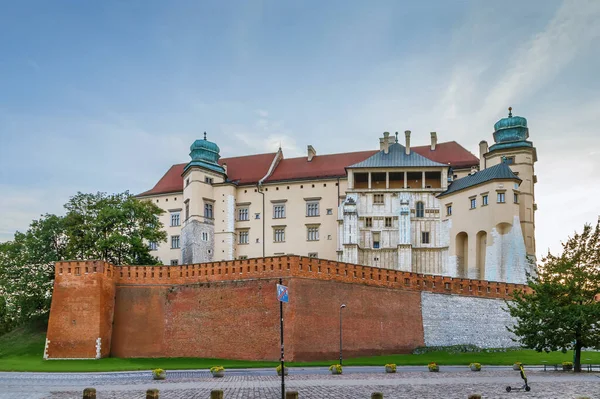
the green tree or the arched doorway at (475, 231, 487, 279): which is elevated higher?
the arched doorway at (475, 231, 487, 279)

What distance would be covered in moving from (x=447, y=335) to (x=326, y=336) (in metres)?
10.4

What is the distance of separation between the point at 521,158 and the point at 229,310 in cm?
3260

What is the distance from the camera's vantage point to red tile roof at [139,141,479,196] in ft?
219

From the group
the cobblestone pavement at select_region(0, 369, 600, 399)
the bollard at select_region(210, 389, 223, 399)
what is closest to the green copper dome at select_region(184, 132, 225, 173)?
the cobblestone pavement at select_region(0, 369, 600, 399)

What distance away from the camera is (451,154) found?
6675cm

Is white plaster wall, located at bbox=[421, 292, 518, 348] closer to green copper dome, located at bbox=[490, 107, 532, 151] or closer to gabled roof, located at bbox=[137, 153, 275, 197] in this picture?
green copper dome, located at bbox=[490, 107, 532, 151]

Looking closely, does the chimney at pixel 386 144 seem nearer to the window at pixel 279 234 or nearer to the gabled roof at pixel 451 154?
the gabled roof at pixel 451 154

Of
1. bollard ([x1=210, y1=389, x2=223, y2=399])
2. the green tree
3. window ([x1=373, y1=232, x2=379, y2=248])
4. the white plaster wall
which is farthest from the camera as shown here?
window ([x1=373, y1=232, x2=379, y2=248])

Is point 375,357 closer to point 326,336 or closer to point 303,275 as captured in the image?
point 326,336

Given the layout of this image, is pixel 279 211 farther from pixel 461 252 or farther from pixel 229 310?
pixel 229 310

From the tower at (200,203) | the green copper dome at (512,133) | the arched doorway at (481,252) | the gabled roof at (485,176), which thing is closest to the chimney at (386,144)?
the gabled roof at (485,176)

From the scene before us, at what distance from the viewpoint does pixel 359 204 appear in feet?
210

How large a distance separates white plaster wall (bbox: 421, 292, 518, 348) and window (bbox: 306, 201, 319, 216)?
22.7 metres

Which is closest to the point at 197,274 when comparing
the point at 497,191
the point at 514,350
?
the point at 514,350
